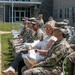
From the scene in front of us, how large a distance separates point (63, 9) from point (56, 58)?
4480cm

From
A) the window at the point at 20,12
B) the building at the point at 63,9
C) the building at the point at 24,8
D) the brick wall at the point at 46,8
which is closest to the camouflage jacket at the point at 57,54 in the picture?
the building at the point at 63,9

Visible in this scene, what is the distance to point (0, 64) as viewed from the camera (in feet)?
32.3

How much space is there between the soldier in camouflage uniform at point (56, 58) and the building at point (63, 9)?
128 ft

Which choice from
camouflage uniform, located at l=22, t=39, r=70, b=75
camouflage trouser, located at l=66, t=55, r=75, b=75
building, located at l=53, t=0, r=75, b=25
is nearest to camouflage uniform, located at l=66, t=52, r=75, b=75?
camouflage trouser, located at l=66, t=55, r=75, b=75

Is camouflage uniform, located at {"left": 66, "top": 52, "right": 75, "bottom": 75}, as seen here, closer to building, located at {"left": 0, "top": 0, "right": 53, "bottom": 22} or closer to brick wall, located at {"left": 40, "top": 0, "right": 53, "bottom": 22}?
building, located at {"left": 0, "top": 0, "right": 53, "bottom": 22}

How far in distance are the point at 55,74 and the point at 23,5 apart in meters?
51.9

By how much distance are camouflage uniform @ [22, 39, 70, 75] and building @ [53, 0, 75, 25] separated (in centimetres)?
3895

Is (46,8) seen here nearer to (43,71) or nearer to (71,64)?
(71,64)

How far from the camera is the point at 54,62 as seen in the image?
5.09 m

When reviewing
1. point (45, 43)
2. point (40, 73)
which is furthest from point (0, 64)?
point (40, 73)

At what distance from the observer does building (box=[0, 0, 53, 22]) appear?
178 feet

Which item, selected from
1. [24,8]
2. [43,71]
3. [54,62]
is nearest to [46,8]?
[24,8]

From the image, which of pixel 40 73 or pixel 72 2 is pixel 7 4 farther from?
pixel 40 73

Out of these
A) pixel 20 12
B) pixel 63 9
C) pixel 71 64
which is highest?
pixel 63 9
